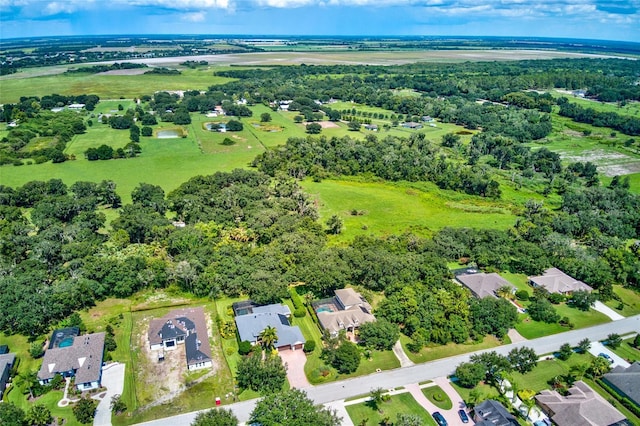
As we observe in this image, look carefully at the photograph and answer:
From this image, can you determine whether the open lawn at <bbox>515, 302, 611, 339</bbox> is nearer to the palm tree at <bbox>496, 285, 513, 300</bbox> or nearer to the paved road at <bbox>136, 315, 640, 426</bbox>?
the paved road at <bbox>136, 315, 640, 426</bbox>

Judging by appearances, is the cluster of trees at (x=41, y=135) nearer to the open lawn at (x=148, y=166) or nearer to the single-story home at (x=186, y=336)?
the open lawn at (x=148, y=166)

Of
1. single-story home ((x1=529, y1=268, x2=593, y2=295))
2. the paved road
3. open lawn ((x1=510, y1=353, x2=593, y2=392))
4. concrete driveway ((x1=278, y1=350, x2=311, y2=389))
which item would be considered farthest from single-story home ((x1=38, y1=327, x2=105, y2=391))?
single-story home ((x1=529, y1=268, x2=593, y2=295))

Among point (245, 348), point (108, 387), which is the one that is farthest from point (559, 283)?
point (108, 387)

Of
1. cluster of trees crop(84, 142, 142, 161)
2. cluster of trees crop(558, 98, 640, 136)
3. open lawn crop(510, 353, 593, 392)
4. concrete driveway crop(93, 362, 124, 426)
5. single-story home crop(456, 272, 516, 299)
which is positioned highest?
cluster of trees crop(558, 98, 640, 136)

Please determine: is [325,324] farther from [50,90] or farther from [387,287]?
[50,90]

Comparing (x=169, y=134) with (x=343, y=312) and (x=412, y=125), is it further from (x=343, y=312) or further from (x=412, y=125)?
(x=343, y=312)
